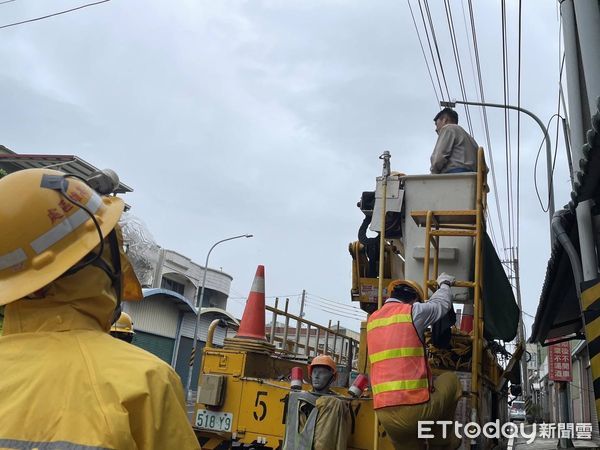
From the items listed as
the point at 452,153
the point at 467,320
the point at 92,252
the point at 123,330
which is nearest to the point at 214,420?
the point at 123,330

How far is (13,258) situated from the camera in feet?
4.72

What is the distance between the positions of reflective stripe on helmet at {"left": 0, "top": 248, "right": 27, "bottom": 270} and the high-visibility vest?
288 centimetres

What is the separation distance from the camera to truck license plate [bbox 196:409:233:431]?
17.0ft

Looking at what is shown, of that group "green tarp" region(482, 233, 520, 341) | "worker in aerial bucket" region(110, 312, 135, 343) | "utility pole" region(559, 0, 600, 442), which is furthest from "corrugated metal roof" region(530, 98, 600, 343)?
"worker in aerial bucket" region(110, 312, 135, 343)

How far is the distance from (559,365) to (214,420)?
1762 cm

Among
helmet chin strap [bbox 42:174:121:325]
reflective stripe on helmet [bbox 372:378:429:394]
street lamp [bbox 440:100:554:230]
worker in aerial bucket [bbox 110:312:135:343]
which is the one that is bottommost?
reflective stripe on helmet [bbox 372:378:429:394]

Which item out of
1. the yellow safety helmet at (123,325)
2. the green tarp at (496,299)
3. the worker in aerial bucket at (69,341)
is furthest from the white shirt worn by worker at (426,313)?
the yellow safety helmet at (123,325)

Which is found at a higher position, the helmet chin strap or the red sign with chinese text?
the red sign with chinese text

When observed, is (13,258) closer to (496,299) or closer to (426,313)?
(426,313)

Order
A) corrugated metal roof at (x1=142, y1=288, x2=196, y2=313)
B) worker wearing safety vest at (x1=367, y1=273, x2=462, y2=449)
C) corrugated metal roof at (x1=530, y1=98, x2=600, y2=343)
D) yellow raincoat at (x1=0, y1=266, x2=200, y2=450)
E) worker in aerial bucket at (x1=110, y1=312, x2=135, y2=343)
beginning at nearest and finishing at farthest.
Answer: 1. yellow raincoat at (x1=0, y1=266, x2=200, y2=450)
2. corrugated metal roof at (x1=530, y1=98, x2=600, y2=343)
3. worker wearing safety vest at (x1=367, y1=273, x2=462, y2=449)
4. worker in aerial bucket at (x1=110, y1=312, x2=135, y2=343)
5. corrugated metal roof at (x1=142, y1=288, x2=196, y2=313)

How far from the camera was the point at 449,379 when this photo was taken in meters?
3.94

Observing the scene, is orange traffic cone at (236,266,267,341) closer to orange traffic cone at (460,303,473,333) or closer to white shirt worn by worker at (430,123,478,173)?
orange traffic cone at (460,303,473,333)

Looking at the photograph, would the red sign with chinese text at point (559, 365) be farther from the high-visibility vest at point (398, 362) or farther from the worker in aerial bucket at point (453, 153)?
the high-visibility vest at point (398, 362)

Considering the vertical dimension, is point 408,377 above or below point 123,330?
below
